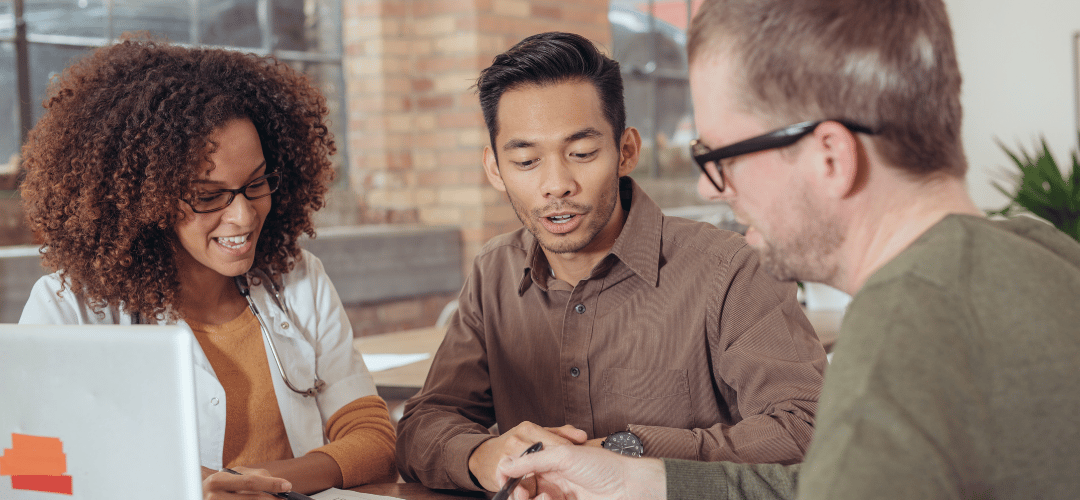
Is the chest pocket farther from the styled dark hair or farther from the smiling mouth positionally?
the smiling mouth

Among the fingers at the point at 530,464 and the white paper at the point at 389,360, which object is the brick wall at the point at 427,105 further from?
the fingers at the point at 530,464

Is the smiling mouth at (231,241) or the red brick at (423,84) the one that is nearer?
the smiling mouth at (231,241)

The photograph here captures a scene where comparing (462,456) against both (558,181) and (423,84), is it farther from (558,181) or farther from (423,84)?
(423,84)

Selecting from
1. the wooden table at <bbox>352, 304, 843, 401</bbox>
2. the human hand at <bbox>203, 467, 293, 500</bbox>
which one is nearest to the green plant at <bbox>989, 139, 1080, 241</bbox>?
the wooden table at <bbox>352, 304, 843, 401</bbox>

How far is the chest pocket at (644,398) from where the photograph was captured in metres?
1.45

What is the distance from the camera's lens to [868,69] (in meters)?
0.72

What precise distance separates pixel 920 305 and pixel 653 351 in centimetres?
85

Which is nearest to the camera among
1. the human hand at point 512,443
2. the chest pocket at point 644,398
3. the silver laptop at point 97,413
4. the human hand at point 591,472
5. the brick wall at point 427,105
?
the silver laptop at point 97,413

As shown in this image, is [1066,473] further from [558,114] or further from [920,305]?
[558,114]

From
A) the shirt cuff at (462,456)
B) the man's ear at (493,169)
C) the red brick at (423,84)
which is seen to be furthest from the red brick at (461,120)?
the shirt cuff at (462,456)

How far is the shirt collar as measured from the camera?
1.48m

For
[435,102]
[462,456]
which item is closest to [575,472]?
[462,456]

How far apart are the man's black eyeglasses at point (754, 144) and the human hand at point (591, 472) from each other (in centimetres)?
41

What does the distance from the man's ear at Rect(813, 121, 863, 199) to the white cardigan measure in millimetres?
1045
